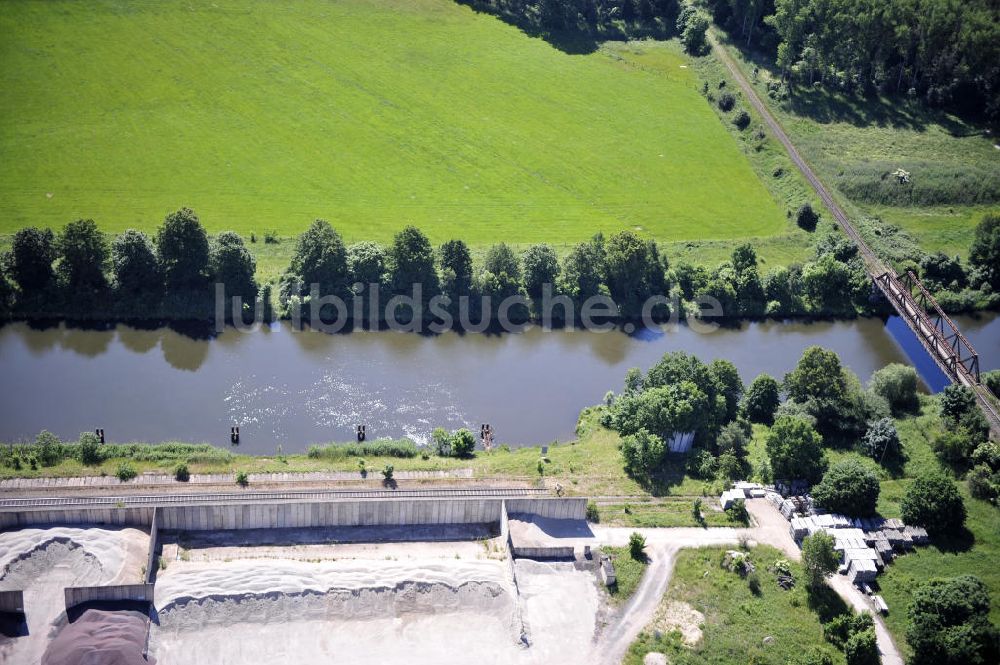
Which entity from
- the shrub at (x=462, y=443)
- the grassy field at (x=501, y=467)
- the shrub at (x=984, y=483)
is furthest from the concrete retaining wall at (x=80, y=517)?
the shrub at (x=984, y=483)

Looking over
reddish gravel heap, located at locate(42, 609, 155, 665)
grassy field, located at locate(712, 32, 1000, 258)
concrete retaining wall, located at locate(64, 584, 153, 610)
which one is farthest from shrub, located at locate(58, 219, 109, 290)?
grassy field, located at locate(712, 32, 1000, 258)

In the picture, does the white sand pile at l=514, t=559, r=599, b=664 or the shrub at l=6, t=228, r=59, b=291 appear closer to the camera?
the white sand pile at l=514, t=559, r=599, b=664

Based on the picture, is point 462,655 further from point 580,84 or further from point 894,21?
point 894,21

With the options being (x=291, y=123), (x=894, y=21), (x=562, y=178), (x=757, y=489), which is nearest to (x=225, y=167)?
(x=291, y=123)

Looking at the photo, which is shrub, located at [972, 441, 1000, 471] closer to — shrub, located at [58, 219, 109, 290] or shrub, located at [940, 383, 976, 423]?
shrub, located at [940, 383, 976, 423]

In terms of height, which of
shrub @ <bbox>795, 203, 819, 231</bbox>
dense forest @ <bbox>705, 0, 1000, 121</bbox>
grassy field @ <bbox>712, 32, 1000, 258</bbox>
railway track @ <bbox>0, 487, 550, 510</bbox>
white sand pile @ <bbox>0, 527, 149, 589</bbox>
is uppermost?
dense forest @ <bbox>705, 0, 1000, 121</bbox>
